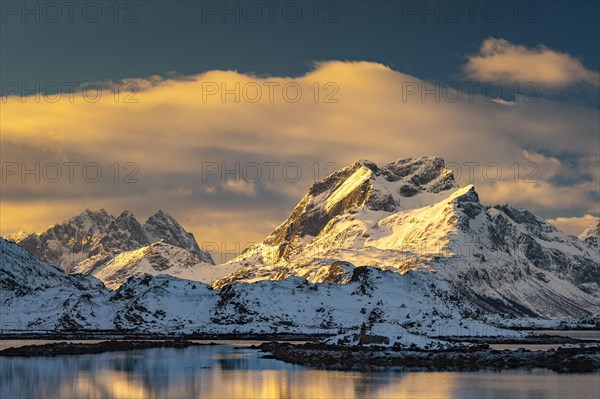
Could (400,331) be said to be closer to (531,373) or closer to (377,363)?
(377,363)

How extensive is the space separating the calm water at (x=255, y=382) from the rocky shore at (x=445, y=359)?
8056 millimetres

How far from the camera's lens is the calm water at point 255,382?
388 ft

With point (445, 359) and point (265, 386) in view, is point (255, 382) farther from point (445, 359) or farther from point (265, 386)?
point (445, 359)

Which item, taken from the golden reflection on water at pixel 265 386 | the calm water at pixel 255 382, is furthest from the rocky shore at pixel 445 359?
the golden reflection on water at pixel 265 386

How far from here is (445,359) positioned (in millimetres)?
164375

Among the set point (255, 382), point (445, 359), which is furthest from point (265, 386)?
point (445, 359)

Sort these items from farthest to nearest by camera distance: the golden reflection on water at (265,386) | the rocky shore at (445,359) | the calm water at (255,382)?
1. the rocky shore at (445,359)
2. the calm water at (255,382)
3. the golden reflection on water at (265,386)

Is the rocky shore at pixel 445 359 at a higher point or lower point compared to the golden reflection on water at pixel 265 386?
higher

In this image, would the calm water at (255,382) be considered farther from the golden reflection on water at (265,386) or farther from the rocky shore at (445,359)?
the rocky shore at (445,359)

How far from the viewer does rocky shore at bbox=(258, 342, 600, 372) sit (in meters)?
154

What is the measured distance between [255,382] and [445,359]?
4459cm

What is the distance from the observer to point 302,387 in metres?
126

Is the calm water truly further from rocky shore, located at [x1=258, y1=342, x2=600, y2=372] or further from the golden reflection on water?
rocky shore, located at [x1=258, y1=342, x2=600, y2=372]

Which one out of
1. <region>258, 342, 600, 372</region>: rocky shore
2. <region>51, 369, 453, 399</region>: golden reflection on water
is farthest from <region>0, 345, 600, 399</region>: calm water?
<region>258, 342, 600, 372</region>: rocky shore
